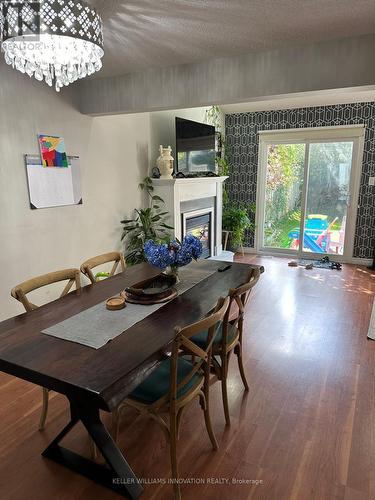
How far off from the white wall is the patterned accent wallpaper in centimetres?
229

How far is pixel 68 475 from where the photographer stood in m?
1.71

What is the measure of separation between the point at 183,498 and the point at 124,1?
2523 mm

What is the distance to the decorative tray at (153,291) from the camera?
1.93 meters

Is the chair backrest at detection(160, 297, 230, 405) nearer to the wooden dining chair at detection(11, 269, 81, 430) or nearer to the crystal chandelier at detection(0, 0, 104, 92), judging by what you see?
the wooden dining chair at detection(11, 269, 81, 430)

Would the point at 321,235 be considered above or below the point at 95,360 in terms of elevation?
below

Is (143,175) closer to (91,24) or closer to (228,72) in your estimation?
(228,72)

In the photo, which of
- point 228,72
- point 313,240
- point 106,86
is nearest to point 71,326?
point 228,72

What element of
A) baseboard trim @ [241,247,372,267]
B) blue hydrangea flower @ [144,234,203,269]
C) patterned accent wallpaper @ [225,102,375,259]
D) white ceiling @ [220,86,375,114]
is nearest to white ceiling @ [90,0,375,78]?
blue hydrangea flower @ [144,234,203,269]

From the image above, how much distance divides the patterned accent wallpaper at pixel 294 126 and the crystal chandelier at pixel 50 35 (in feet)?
15.2

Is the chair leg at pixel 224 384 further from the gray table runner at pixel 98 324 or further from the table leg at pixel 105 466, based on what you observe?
the table leg at pixel 105 466

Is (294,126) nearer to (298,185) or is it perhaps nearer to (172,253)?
(298,185)

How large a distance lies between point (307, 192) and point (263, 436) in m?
4.75

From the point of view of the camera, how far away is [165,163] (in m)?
4.40

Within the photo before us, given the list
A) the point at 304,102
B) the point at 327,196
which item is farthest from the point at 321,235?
the point at 304,102
